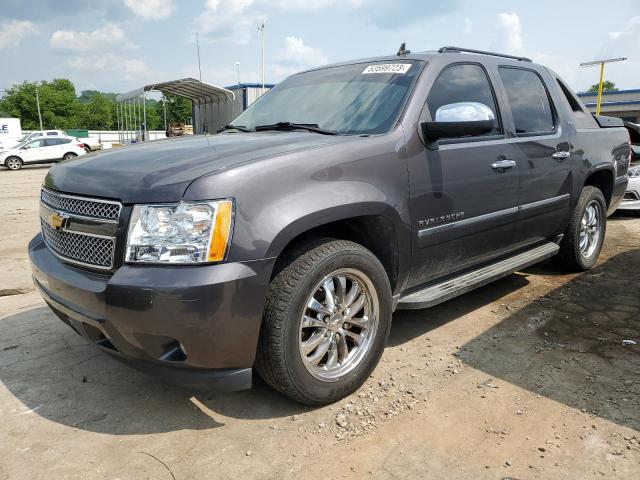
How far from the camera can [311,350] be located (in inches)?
103

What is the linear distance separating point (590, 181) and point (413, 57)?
264cm

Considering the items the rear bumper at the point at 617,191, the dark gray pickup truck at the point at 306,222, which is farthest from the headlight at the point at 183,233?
the rear bumper at the point at 617,191

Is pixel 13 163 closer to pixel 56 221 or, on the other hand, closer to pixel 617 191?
pixel 56 221

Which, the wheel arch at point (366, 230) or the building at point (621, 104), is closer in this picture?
the wheel arch at point (366, 230)

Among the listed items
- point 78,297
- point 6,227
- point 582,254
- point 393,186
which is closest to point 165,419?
point 78,297

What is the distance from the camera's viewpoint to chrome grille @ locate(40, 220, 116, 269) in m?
2.32

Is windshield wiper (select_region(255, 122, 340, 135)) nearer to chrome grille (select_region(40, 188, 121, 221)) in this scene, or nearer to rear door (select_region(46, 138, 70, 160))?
chrome grille (select_region(40, 188, 121, 221))

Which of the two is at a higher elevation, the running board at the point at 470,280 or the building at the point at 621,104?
the building at the point at 621,104

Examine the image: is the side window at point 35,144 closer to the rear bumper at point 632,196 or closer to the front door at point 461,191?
the rear bumper at point 632,196

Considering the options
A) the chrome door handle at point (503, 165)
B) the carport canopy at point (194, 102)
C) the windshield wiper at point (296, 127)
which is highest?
the carport canopy at point (194, 102)

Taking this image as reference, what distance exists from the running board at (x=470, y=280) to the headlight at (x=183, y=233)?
52.5 inches

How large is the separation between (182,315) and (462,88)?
94.9 inches

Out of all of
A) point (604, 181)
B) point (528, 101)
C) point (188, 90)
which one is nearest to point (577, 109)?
point (604, 181)

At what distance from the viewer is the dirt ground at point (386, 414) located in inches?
88.4
